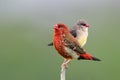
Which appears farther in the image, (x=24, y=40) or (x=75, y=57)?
(x=24, y=40)

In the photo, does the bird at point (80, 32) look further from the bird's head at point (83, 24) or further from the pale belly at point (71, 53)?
the pale belly at point (71, 53)

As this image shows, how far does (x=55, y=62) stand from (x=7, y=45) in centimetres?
201

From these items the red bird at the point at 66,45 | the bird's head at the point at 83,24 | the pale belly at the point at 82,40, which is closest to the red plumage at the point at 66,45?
the red bird at the point at 66,45

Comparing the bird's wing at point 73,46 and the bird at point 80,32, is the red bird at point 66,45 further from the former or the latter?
the bird at point 80,32

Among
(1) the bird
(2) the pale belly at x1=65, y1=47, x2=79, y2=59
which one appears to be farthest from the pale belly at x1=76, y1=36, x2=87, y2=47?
(2) the pale belly at x1=65, y1=47, x2=79, y2=59

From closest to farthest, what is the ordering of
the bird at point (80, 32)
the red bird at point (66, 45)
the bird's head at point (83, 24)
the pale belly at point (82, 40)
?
the red bird at point (66, 45)
the pale belly at point (82, 40)
the bird at point (80, 32)
the bird's head at point (83, 24)

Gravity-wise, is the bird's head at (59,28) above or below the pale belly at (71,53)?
above

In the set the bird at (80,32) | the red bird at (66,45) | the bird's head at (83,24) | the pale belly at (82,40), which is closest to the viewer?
the red bird at (66,45)

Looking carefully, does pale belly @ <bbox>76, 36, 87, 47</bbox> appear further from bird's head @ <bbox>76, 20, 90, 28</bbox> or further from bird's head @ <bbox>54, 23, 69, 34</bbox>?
bird's head @ <bbox>54, 23, 69, 34</bbox>

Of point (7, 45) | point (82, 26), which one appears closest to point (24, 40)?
point (7, 45)

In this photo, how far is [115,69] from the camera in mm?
10875

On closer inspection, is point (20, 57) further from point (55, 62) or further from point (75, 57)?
point (75, 57)

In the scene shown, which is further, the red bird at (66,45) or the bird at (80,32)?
the bird at (80,32)

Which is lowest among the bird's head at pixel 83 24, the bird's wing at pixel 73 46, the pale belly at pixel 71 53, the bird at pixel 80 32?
the pale belly at pixel 71 53
